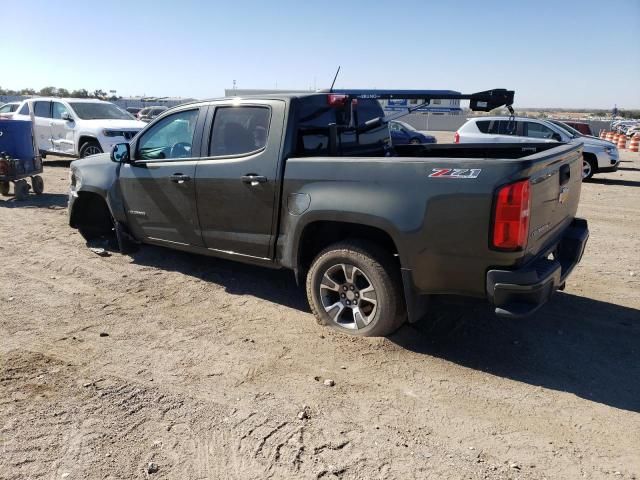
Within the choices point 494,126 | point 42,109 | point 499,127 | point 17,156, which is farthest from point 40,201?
point 499,127

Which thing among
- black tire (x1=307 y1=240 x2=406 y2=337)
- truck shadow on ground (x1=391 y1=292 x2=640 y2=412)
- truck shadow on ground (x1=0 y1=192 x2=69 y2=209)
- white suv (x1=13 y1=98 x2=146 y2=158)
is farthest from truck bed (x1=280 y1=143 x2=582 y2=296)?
white suv (x1=13 y1=98 x2=146 y2=158)

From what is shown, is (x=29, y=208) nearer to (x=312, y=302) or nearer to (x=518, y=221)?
(x=312, y=302)

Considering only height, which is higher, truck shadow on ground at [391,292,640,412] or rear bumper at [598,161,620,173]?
rear bumper at [598,161,620,173]

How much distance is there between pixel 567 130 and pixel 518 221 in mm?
12960

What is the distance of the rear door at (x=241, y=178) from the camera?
14.7 ft

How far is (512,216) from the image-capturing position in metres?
3.30

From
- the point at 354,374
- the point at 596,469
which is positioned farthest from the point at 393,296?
the point at 596,469

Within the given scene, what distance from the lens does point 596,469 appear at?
277cm

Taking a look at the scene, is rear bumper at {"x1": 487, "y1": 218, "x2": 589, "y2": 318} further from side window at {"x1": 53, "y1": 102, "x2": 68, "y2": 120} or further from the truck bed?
side window at {"x1": 53, "y1": 102, "x2": 68, "y2": 120}

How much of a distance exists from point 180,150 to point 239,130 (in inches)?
32.0

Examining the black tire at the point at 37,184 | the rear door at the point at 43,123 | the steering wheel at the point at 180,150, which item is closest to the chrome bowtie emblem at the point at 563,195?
the steering wheel at the point at 180,150

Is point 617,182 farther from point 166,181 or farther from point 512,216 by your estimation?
point 166,181

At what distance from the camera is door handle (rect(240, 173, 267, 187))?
4.47 meters

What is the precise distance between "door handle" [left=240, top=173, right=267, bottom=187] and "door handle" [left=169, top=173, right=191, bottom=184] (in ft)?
2.40
